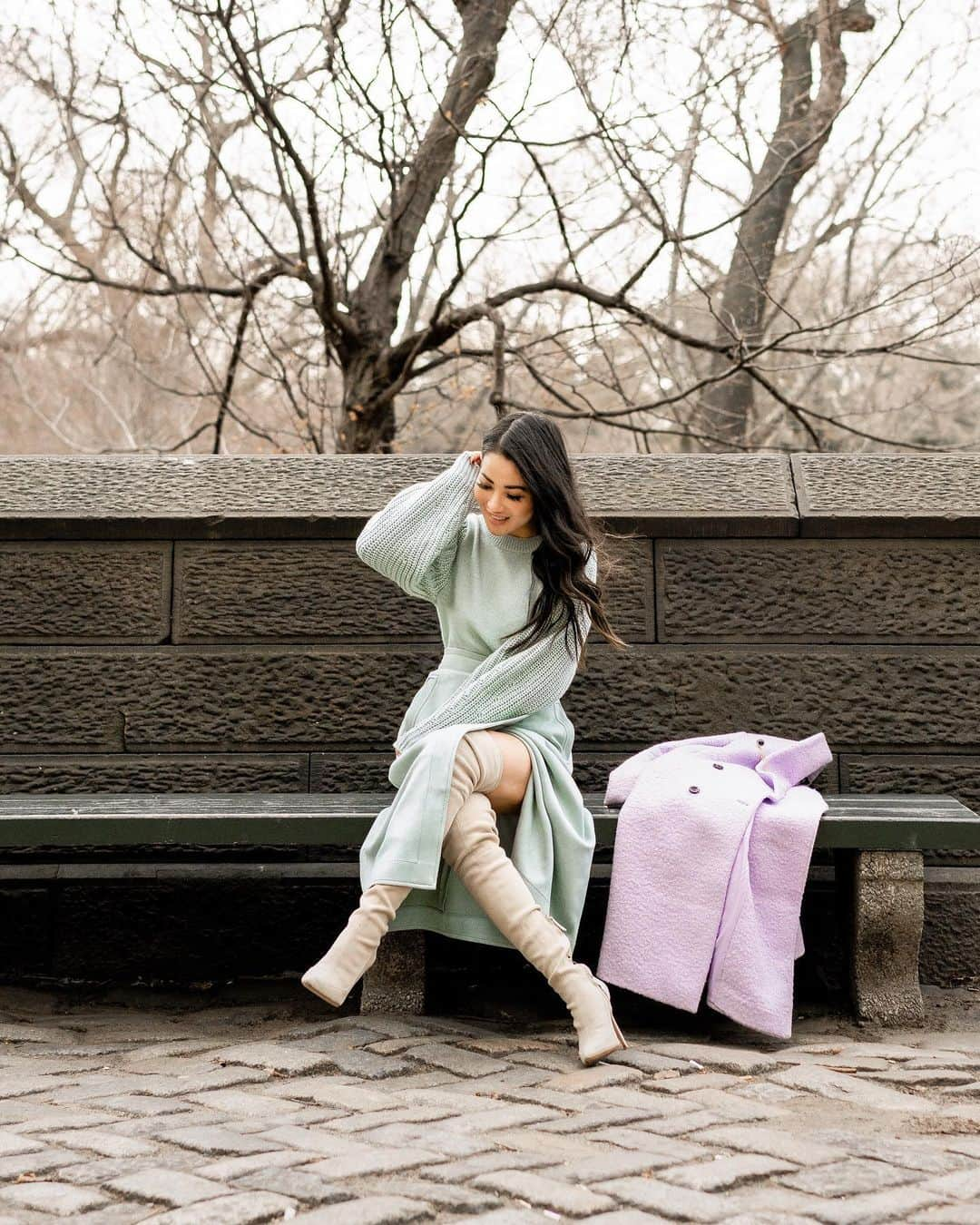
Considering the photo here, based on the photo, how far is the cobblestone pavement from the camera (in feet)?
7.06

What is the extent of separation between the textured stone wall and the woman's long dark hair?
2.79ft

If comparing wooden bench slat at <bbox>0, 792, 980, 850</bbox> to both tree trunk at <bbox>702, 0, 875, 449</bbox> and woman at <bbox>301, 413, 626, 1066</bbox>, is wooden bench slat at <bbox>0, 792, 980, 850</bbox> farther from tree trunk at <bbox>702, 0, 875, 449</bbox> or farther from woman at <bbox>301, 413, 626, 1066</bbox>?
tree trunk at <bbox>702, 0, 875, 449</bbox>

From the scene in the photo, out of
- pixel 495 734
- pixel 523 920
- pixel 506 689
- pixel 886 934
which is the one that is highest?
pixel 506 689

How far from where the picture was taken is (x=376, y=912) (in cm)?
318

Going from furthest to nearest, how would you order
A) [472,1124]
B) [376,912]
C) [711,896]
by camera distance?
[711,896]
[376,912]
[472,1124]

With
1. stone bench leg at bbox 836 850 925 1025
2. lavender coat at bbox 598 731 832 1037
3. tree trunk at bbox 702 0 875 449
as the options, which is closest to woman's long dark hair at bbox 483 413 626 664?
lavender coat at bbox 598 731 832 1037

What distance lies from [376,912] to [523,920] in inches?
13.9

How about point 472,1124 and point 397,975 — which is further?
point 397,975

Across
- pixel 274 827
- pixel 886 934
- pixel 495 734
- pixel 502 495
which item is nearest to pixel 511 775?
pixel 495 734

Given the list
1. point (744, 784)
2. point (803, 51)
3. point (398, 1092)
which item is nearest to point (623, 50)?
point (803, 51)

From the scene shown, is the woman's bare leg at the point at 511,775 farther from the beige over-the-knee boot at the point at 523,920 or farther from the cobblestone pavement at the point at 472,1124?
the cobblestone pavement at the point at 472,1124

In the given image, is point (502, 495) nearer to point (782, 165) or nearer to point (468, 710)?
point (468, 710)

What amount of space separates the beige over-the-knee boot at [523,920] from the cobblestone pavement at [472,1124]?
0.10 metres

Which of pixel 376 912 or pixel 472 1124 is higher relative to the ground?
pixel 376 912
